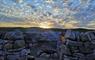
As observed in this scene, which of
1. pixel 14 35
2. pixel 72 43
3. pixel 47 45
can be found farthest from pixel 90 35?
pixel 14 35

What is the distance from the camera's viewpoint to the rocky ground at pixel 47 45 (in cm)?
264

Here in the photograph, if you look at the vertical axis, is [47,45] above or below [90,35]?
below

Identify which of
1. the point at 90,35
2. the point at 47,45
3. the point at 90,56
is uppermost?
the point at 90,35

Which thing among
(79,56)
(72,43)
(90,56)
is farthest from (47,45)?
(90,56)

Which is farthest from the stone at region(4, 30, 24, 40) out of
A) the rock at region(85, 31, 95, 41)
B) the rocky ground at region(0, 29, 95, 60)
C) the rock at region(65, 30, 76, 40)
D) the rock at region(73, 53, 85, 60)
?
the rock at region(85, 31, 95, 41)

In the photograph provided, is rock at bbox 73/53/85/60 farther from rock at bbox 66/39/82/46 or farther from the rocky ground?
rock at bbox 66/39/82/46

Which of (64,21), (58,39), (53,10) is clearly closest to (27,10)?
(53,10)

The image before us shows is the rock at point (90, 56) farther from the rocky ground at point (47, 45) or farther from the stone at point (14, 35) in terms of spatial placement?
the stone at point (14, 35)

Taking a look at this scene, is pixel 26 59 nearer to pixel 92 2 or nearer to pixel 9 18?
pixel 9 18

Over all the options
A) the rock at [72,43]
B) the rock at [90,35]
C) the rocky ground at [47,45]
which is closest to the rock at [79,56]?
the rocky ground at [47,45]

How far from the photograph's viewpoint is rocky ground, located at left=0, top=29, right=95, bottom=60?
2.64m

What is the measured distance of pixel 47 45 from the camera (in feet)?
8.76

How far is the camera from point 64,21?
5.05 ft

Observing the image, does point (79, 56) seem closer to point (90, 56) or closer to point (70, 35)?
point (90, 56)
